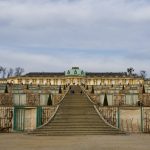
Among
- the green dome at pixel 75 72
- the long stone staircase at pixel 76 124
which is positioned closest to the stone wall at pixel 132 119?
the long stone staircase at pixel 76 124

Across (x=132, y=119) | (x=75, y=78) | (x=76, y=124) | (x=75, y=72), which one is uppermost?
(x=75, y=72)

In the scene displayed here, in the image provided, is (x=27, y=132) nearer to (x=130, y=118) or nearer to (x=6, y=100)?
(x=130, y=118)

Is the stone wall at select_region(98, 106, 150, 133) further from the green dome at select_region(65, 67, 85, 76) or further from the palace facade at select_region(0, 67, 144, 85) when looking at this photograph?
the green dome at select_region(65, 67, 85, 76)

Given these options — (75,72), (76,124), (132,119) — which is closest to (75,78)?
(75,72)

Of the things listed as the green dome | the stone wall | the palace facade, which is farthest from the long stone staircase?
the green dome

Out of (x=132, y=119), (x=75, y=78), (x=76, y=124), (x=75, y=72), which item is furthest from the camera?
(x=75, y=72)

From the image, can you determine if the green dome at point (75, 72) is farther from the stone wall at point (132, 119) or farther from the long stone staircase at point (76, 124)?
the stone wall at point (132, 119)

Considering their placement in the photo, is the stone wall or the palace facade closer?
the stone wall

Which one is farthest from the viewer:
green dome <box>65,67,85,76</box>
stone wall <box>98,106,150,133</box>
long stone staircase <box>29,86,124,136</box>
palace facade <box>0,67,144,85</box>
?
green dome <box>65,67,85,76</box>

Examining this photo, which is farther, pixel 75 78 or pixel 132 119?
pixel 75 78

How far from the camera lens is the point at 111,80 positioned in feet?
602

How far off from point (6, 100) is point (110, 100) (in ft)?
33.3

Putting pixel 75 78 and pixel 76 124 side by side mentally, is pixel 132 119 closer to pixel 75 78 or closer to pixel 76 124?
pixel 76 124

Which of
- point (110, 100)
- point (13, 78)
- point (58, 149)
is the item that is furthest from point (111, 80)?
point (58, 149)
